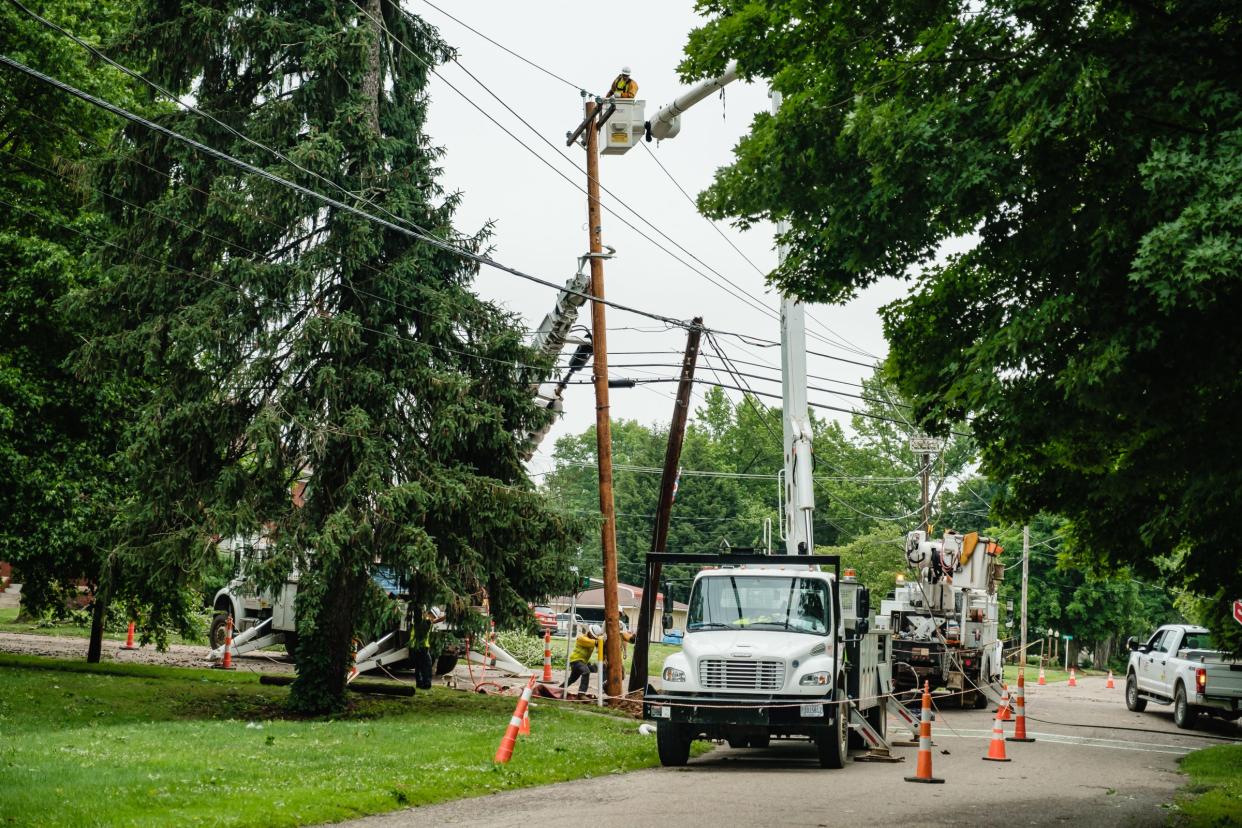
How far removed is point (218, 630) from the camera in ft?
111

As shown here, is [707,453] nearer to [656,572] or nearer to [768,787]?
[656,572]

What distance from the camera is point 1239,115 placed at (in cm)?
760

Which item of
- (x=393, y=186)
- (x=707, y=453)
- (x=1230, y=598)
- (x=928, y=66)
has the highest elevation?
(x=707, y=453)

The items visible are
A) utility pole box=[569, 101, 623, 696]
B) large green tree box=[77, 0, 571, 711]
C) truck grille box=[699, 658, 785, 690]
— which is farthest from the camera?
utility pole box=[569, 101, 623, 696]

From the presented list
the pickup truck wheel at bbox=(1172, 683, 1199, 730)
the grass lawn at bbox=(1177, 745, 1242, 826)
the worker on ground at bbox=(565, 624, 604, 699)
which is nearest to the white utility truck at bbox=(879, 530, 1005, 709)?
the pickup truck wheel at bbox=(1172, 683, 1199, 730)

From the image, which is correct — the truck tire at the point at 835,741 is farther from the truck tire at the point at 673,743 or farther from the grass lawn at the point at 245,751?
the grass lawn at the point at 245,751

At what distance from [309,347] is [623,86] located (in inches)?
340

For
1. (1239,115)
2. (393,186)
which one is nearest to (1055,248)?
(1239,115)

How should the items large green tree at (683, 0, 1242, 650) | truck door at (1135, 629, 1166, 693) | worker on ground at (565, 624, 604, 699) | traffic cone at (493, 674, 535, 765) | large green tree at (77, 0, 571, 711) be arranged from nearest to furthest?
large green tree at (683, 0, 1242, 650) → traffic cone at (493, 674, 535, 765) → large green tree at (77, 0, 571, 711) → worker on ground at (565, 624, 604, 699) → truck door at (1135, 629, 1166, 693)

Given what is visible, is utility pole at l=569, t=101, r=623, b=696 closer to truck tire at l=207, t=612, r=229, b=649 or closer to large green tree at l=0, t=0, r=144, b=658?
large green tree at l=0, t=0, r=144, b=658

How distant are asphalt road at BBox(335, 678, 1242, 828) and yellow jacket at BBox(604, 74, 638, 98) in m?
12.8

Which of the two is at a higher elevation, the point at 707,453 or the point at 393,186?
the point at 707,453

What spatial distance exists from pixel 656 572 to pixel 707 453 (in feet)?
261

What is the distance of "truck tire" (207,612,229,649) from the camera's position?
33562 millimetres
